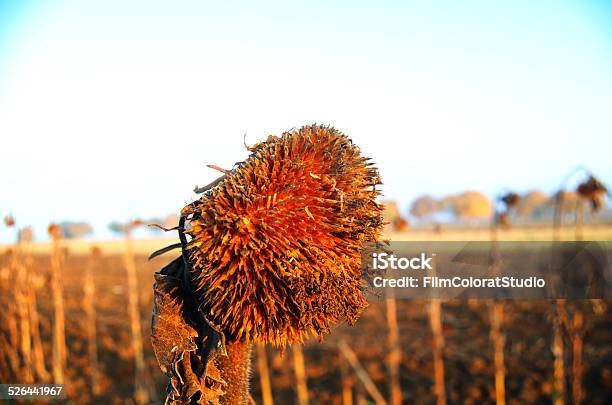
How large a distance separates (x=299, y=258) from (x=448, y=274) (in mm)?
2464

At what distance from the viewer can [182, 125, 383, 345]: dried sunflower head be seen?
1.33 metres

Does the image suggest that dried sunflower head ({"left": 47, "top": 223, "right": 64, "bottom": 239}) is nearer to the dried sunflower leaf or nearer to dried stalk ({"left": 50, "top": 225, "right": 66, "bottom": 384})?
dried stalk ({"left": 50, "top": 225, "right": 66, "bottom": 384})

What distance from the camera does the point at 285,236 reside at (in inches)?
53.0

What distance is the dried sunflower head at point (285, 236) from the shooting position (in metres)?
1.33

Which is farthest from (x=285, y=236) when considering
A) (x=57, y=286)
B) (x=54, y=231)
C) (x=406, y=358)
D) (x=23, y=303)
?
(x=406, y=358)

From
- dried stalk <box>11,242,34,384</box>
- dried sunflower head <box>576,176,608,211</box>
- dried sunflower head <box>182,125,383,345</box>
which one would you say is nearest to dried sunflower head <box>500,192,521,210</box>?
dried sunflower head <box>576,176,608,211</box>

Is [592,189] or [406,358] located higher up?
[592,189]

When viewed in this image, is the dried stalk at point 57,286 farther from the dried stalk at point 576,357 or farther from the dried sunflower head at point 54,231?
the dried stalk at point 576,357

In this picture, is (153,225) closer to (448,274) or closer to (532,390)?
(448,274)

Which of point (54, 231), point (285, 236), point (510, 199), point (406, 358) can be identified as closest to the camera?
point (285, 236)

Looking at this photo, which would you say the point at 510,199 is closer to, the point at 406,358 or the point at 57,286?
the point at 406,358

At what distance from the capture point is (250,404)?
66.1 inches

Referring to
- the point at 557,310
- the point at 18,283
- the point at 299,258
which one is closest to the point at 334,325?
the point at 299,258

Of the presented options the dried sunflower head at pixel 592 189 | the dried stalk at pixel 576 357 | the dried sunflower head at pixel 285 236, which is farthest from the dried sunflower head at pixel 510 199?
the dried sunflower head at pixel 285 236
